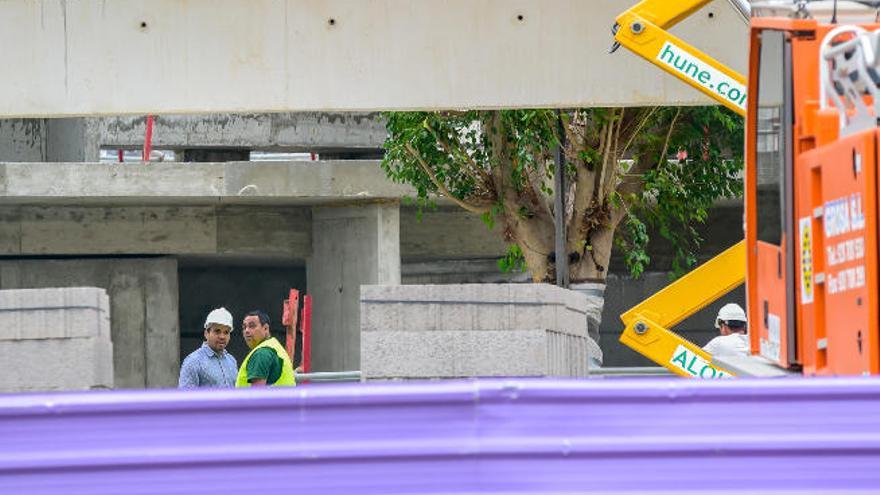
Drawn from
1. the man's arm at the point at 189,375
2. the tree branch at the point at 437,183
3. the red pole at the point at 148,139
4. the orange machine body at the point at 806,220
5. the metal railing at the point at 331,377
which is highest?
the red pole at the point at 148,139

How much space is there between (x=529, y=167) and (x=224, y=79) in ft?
21.4

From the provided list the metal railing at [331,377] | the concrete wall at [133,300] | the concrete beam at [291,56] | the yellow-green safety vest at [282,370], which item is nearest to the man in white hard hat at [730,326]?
the concrete beam at [291,56]

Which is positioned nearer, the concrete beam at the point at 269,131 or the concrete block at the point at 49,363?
the concrete block at the point at 49,363

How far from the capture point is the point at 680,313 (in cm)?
1434

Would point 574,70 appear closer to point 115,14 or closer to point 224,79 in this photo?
point 224,79

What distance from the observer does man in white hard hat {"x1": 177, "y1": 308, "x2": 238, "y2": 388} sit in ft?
44.3

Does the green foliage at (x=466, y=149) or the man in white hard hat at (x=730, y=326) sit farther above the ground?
the green foliage at (x=466, y=149)

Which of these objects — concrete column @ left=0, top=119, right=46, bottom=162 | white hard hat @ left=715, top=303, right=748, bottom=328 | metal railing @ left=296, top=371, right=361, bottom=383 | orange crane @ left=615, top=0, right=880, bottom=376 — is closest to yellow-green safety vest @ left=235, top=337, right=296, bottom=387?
metal railing @ left=296, top=371, right=361, bottom=383

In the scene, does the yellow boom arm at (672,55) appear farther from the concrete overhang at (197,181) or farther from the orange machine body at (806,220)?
the concrete overhang at (197,181)

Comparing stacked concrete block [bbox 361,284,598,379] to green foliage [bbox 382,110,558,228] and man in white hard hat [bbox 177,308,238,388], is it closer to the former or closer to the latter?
man in white hard hat [bbox 177,308,238,388]

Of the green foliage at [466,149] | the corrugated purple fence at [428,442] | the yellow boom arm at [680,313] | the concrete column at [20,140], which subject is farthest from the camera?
the concrete column at [20,140]

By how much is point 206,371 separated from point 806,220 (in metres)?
6.78

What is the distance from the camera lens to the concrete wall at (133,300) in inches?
1006

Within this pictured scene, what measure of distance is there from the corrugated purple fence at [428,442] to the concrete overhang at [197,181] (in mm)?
17654
